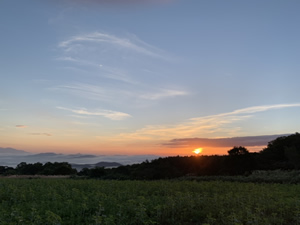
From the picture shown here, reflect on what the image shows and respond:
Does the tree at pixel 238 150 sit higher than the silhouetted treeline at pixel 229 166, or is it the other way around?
the tree at pixel 238 150

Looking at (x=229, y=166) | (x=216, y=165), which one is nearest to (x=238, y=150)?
(x=229, y=166)

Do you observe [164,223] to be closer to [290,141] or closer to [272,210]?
[272,210]

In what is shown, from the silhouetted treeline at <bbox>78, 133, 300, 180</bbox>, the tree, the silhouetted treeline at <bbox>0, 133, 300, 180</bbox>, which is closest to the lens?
the silhouetted treeline at <bbox>78, 133, 300, 180</bbox>

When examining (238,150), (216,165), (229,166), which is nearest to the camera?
(238,150)

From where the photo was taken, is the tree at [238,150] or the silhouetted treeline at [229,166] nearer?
the silhouetted treeline at [229,166]

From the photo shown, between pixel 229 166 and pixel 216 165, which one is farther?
pixel 216 165

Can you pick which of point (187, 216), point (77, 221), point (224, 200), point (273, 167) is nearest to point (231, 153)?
point (273, 167)

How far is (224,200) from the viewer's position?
9.02 metres

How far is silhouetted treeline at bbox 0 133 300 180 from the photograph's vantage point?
2516cm

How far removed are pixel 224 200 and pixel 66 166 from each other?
2972 cm

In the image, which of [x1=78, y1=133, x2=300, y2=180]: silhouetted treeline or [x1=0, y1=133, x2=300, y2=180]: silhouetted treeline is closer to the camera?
[x1=78, y1=133, x2=300, y2=180]: silhouetted treeline

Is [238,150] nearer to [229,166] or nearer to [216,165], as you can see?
[229,166]

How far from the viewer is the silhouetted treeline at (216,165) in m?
25.2

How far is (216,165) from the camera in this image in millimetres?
28359
